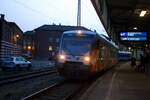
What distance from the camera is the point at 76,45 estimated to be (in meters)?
13.9

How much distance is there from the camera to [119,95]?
9.24m

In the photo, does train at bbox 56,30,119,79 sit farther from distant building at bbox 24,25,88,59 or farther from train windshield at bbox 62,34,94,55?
distant building at bbox 24,25,88,59

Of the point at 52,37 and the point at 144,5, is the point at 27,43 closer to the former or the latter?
the point at 52,37

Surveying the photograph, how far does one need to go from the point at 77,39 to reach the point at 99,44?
1.59 meters

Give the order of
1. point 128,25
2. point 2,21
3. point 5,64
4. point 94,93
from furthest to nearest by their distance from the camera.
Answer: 1. point 2,21
2. point 128,25
3. point 5,64
4. point 94,93

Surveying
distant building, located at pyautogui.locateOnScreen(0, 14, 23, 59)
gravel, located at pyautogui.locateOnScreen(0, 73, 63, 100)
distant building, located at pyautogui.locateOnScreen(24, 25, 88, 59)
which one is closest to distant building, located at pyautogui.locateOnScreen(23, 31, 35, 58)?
distant building, located at pyautogui.locateOnScreen(24, 25, 88, 59)

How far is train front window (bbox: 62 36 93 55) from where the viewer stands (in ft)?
44.6

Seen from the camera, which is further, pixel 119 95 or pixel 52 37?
pixel 52 37

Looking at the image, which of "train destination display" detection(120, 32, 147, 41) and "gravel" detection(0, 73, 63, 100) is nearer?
"gravel" detection(0, 73, 63, 100)

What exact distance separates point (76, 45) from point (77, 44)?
0.29 feet

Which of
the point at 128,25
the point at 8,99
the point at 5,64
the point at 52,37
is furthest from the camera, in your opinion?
the point at 52,37

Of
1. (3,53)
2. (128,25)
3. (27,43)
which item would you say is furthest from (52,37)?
(128,25)

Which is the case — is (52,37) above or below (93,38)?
above

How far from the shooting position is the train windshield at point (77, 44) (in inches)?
535
